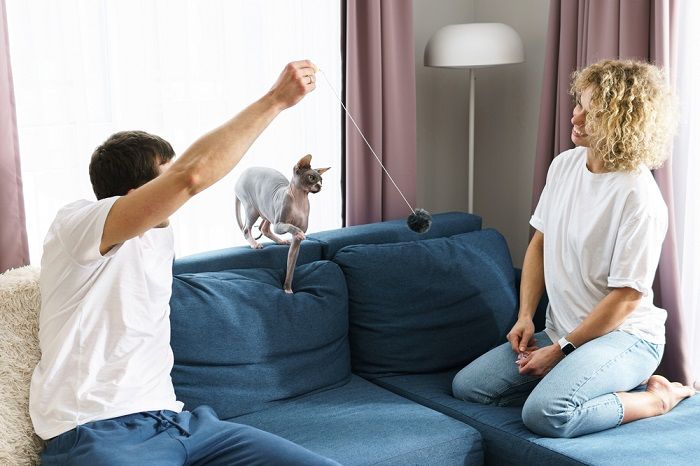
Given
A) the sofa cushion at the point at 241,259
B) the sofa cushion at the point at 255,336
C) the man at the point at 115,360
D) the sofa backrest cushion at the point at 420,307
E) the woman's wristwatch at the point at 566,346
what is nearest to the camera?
the man at the point at 115,360

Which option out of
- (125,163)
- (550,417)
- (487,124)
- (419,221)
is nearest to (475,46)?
(487,124)

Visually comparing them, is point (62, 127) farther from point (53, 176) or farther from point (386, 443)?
point (386, 443)

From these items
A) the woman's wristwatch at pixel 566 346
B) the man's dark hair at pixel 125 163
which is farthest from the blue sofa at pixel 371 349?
the man's dark hair at pixel 125 163

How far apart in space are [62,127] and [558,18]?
1.86 m

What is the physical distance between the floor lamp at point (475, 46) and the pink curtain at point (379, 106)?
0.13 m

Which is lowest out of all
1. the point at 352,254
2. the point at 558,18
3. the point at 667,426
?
the point at 667,426

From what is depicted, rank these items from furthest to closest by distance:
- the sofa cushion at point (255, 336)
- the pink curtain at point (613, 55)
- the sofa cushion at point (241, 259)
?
the pink curtain at point (613, 55) → the sofa cushion at point (241, 259) → the sofa cushion at point (255, 336)

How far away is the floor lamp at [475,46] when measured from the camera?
3104 mm

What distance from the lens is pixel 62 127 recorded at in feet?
8.34

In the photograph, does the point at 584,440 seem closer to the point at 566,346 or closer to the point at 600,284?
the point at 566,346

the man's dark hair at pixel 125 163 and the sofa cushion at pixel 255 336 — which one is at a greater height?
the man's dark hair at pixel 125 163

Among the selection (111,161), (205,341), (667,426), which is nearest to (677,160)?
(667,426)

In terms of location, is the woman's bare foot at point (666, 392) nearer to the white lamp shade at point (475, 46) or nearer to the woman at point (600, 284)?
the woman at point (600, 284)

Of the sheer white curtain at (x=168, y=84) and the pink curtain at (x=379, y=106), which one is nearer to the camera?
the sheer white curtain at (x=168, y=84)
